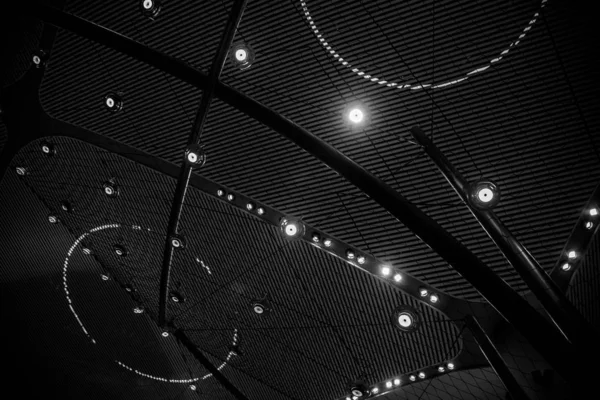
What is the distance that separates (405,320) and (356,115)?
330 centimetres

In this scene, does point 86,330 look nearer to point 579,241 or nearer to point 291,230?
point 291,230

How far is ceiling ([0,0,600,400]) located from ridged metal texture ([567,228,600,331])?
4 cm

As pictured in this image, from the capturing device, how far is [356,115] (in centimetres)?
647

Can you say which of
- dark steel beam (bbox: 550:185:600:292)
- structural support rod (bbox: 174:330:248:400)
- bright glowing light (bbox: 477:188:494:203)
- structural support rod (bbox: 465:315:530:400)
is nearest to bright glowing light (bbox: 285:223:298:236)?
bright glowing light (bbox: 477:188:494:203)

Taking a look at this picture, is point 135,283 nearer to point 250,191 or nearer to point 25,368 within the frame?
point 250,191

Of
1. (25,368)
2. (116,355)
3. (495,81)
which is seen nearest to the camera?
(495,81)

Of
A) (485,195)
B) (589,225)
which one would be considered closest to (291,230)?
(485,195)

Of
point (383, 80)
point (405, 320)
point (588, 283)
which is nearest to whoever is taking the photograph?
point (405, 320)

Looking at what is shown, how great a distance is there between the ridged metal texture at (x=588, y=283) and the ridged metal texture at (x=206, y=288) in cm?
193

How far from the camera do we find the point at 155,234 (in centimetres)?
838

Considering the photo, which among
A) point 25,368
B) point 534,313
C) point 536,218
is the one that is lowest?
point 25,368

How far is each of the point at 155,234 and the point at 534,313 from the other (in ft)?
23.5

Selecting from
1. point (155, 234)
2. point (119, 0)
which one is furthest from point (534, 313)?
point (119, 0)

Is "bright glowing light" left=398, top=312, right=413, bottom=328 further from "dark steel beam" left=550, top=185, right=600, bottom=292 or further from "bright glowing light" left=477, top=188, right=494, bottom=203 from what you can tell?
"dark steel beam" left=550, top=185, right=600, bottom=292
